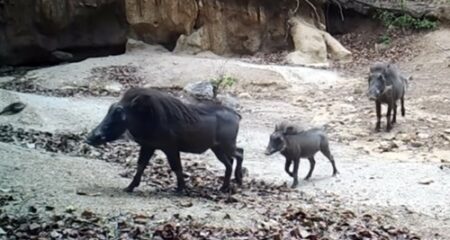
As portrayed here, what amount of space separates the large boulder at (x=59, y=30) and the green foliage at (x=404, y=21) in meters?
7.13

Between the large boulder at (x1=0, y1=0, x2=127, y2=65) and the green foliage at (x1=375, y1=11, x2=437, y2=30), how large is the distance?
7127mm

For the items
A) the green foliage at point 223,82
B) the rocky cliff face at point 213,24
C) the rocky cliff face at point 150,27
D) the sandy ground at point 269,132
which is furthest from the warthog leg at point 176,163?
the rocky cliff face at point 213,24

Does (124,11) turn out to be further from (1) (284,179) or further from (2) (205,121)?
(2) (205,121)

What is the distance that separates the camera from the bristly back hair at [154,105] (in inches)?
241

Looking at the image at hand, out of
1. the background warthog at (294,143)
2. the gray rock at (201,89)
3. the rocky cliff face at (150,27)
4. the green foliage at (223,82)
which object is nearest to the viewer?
the background warthog at (294,143)

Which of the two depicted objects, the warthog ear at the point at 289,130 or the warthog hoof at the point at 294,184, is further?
the warthog ear at the point at 289,130

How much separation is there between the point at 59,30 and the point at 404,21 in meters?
9.21

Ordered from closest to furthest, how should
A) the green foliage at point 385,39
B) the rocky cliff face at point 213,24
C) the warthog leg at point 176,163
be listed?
the warthog leg at point 176,163
the rocky cliff face at point 213,24
the green foliage at point 385,39

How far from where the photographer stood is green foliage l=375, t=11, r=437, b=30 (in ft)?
62.7

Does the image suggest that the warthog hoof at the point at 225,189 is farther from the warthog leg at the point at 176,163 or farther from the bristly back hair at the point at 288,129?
the bristly back hair at the point at 288,129

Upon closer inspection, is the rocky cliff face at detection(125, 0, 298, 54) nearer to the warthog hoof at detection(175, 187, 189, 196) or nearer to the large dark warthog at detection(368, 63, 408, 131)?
the large dark warthog at detection(368, 63, 408, 131)

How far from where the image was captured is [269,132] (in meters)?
11.2

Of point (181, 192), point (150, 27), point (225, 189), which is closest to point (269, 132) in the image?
point (225, 189)

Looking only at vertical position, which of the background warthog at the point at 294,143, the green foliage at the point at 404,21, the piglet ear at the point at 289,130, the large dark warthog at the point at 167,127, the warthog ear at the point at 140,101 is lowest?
the green foliage at the point at 404,21
